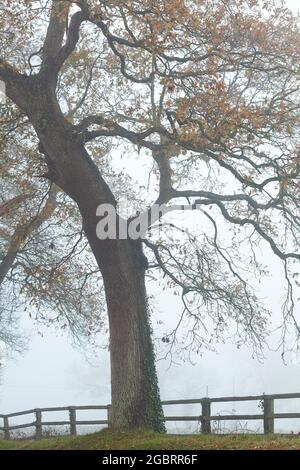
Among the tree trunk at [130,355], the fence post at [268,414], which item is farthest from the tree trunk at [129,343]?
the fence post at [268,414]

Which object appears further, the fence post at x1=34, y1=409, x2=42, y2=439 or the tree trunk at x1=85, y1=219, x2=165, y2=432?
the fence post at x1=34, y1=409, x2=42, y2=439

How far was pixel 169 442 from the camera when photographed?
1352 centimetres

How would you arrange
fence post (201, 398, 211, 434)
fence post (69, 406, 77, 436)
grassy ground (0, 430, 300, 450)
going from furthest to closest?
fence post (69, 406, 77, 436)
fence post (201, 398, 211, 434)
grassy ground (0, 430, 300, 450)

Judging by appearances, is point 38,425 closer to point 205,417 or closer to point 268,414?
point 205,417

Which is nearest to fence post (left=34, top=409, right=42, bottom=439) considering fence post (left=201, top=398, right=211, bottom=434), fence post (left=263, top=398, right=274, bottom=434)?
fence post (left=201, top=398, right=211, bottom=434)

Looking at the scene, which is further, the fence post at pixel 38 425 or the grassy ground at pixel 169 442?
the fence post at pixel 38 425

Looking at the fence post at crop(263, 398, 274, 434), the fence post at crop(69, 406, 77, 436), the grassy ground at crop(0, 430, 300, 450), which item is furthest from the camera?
the fence post at crop(69, 406, 77, 436)

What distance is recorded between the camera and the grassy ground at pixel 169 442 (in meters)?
12.4

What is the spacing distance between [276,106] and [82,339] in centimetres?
1860

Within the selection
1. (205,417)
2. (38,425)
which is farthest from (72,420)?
(205,417)

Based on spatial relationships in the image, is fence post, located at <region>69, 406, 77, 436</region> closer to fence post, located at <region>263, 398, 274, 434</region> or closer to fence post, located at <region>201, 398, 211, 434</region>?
fence post, located at <region>201, 398, 211, 434</region>

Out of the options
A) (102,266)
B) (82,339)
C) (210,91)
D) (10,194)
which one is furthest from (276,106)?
(82,339)

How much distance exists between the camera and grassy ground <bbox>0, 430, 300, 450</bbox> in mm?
12438

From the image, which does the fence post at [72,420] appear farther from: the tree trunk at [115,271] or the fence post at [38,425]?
the tree trunk at [115,271]
